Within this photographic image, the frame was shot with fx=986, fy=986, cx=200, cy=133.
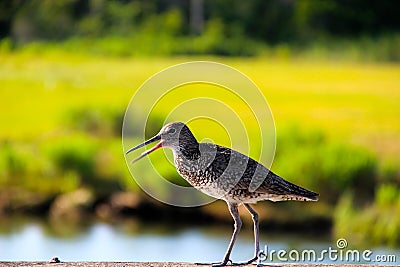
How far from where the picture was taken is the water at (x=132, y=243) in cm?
1492

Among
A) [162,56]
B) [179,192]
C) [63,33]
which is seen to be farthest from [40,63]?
[179,192]

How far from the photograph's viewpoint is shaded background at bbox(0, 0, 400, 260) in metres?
18.2

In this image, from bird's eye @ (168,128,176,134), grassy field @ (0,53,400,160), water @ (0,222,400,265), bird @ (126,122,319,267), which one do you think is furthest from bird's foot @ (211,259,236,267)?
grassy field @ (0,53,400,160)

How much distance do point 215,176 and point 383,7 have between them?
19826 mm

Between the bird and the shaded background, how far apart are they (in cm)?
790

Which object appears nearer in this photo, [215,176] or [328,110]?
[215,176]

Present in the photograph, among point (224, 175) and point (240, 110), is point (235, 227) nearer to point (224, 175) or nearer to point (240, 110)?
point (224, 175)

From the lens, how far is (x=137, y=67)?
83.3 feet

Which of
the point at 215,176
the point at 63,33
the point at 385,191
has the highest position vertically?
the point at 63,33

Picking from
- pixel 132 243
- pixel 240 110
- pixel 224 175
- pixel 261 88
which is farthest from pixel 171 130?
pixel 261 88

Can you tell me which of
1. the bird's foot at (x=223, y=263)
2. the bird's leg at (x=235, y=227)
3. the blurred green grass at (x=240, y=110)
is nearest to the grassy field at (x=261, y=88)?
the blurred green grass at (x=240, y=110)

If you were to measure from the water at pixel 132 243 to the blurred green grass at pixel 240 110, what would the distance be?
1157 millimetres

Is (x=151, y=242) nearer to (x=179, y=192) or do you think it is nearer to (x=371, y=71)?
(x=179, y=192)

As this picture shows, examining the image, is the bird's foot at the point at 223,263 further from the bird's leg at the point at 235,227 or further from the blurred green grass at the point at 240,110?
the blurred green grass at the point at 240,110
